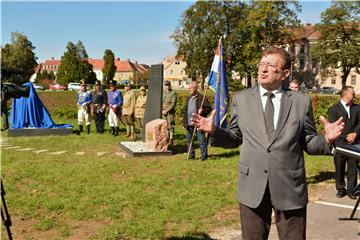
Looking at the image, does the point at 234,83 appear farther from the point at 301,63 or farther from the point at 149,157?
the point at 149,157

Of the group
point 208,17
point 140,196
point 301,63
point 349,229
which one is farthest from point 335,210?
point 301,63

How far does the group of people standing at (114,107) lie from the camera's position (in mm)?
13359

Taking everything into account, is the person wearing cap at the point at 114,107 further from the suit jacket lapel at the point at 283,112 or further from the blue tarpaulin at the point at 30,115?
the suit jacket lapel at the point at 283,112

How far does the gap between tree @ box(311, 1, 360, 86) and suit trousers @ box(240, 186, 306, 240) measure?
59743mm

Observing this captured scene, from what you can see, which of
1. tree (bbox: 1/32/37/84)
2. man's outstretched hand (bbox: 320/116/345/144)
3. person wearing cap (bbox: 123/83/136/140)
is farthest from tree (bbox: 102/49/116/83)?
man's outstretched hand (bbox: 320/116/345/144)

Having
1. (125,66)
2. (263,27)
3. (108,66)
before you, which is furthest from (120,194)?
(125,66)

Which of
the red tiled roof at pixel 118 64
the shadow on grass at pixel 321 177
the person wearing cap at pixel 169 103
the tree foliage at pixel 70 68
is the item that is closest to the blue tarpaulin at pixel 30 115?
the person wearing cap at pixel 169 103

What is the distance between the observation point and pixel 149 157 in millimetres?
10234

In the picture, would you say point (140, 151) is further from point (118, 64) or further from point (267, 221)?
point (118, 64)

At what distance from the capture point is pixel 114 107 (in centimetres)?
1412

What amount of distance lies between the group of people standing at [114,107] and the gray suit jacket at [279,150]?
10176 millimetres

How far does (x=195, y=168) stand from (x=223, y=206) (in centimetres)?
278

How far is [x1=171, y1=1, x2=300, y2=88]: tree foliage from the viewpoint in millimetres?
55906

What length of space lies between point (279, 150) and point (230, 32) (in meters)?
59.1
